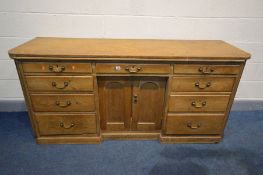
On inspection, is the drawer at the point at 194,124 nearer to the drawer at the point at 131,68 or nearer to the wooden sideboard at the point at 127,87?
the wooden sideboard at the point at 127,87

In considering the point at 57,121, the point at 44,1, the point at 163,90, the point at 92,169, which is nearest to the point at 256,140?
the point at 163,90

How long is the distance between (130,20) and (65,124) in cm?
117

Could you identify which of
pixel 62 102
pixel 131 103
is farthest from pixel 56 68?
pixel 131 103

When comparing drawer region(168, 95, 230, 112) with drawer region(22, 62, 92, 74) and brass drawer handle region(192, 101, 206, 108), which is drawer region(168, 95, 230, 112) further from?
drawer region(22, 62, 92, 74)

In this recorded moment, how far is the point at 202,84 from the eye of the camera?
163 centimetres

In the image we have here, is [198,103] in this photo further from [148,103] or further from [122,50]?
[122,50]

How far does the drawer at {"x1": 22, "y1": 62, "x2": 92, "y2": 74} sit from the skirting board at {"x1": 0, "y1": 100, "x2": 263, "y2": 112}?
98 cm

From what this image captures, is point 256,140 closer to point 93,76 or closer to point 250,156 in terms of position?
point 250,156

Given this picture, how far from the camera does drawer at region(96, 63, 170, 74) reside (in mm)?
1537

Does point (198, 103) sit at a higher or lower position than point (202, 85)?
lower

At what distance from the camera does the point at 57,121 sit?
1748 mm

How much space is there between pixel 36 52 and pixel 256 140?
7.16 feet

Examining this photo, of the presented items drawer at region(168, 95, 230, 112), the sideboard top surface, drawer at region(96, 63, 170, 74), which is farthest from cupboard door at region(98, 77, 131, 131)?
drawer at region(168, 95, 230, 112)

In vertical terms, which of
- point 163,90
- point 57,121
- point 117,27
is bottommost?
point 57,121
